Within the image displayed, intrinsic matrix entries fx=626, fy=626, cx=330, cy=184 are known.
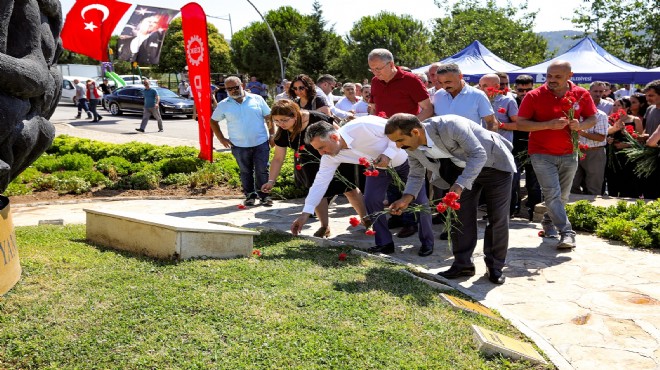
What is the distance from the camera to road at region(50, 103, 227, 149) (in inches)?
871

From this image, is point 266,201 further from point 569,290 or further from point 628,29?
point 628,29

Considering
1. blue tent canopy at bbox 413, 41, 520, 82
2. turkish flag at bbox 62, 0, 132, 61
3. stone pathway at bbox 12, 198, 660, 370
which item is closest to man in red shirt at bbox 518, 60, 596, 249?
stone pathway at bbox 12, 198, 660, 370

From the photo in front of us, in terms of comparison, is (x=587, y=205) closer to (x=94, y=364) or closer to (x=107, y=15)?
→ (x=94, y=364)

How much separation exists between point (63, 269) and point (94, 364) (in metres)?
1.92

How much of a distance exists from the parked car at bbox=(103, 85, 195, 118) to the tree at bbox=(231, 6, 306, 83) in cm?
2189

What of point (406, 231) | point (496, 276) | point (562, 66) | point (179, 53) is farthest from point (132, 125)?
point (179, 53)

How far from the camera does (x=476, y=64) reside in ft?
62.0

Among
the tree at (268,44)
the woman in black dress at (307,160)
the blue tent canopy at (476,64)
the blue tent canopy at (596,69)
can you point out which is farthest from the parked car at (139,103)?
the woman in black dress at (307,160)

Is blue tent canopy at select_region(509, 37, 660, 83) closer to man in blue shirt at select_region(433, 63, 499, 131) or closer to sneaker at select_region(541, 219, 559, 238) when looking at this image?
sneaker at select_region(541, 219, 559, 238)

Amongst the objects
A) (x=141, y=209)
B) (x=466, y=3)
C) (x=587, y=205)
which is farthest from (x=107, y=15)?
(x=466, y=3)

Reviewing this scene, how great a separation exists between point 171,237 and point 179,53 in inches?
2199

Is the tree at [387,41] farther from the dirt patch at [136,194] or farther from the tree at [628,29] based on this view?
the dirt patch at [136,194]

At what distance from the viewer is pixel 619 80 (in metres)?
15.0

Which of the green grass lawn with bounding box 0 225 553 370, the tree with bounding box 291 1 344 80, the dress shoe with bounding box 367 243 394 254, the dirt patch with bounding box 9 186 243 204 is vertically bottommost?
the dirt patch with bounding box 9 186 243 204
